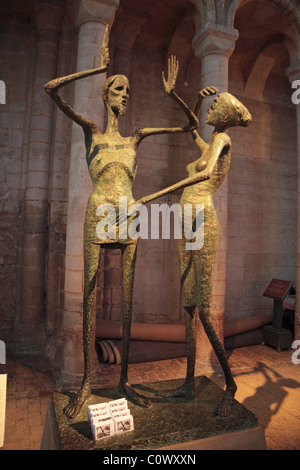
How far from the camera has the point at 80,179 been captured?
4293 millimetres

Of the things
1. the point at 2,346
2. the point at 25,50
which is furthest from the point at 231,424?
the point at 25,50

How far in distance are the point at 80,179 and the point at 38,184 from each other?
154cm

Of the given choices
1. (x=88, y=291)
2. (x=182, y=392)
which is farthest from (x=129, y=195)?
(x=182, y=392)

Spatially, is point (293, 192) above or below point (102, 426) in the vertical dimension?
above

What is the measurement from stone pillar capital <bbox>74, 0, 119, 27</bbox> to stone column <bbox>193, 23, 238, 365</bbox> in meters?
1.44

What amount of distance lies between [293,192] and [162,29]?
460 centimetres

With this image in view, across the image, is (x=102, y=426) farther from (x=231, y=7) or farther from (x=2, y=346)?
(x=231, y=7)

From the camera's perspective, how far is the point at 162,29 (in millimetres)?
6367

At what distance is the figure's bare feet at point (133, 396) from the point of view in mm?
2498

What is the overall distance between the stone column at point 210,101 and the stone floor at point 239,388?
0.51 metres

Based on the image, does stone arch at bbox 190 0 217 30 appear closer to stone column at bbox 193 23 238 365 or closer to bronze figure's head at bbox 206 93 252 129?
stone column at bbox 193 23 238 365

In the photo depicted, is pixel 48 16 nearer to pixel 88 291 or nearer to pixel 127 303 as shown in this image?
pixel 88 291

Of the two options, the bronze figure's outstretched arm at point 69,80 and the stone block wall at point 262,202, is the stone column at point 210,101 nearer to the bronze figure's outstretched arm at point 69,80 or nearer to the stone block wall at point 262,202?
the stone block wall at point 262,202

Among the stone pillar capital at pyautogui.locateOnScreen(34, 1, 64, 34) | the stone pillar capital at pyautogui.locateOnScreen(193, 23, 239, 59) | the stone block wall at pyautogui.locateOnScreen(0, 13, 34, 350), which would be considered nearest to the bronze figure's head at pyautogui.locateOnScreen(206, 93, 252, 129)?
the stone pillar capital at pyautogui.locateOnScreen(193, 23, 239, 59)
